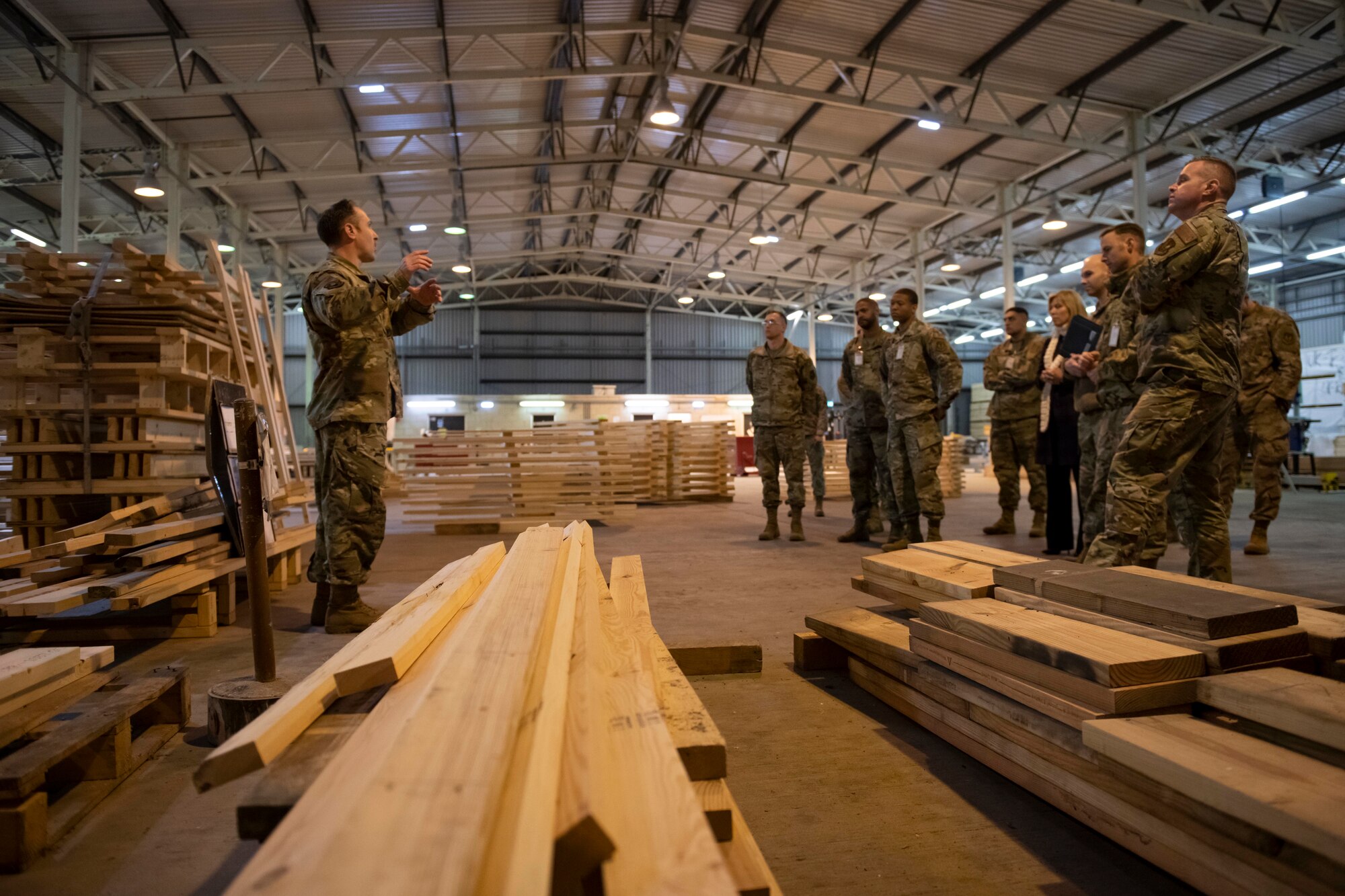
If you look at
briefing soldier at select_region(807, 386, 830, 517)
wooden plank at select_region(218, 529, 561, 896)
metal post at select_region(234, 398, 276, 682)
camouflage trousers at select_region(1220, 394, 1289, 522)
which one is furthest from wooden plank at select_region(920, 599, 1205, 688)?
briefing soldier at select_region(807, 386, 830, 517)

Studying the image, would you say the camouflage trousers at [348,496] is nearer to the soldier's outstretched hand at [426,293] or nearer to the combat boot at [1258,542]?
the soldier's outstretched hand at [426,293]

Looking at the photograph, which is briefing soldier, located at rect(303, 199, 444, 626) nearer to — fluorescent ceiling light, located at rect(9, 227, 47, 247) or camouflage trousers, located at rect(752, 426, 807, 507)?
camouflage trousers, located at rect(752, 426, 807, 507)

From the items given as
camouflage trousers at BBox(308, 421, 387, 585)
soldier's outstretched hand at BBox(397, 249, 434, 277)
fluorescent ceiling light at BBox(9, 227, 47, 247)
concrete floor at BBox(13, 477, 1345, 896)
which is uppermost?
fluorescent ceiling light at BBox(9, 227, 47, 247)

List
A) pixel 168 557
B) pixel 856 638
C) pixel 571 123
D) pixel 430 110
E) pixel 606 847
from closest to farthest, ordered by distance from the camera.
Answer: pixel 606 847 → pixel 856 638 → pixel 168 557 → pixel 430 110 → pixel 571 123

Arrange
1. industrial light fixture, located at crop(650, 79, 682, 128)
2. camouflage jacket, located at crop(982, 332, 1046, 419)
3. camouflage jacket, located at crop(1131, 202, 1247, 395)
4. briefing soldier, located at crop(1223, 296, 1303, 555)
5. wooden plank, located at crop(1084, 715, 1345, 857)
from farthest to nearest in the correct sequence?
industrial light fixture, located at crop(650, 79, 682, 128) < camouflage jacket, located at crop(982, 332, 1046, 419) < briefing soldier, located at crop(1223, 296, 1303, 555) < camouflage jacket, located at crop(1131, 202, 1247, 395) < wooden plank, located at crop(1084, 715, 1345, 857)

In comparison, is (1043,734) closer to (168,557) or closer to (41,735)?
(41,735)

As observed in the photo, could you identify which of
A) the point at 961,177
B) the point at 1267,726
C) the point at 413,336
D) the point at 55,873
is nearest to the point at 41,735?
the point at 55,873

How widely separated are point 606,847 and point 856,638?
2.09m

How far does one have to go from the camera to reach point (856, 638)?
2977 mm

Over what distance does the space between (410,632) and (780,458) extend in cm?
592

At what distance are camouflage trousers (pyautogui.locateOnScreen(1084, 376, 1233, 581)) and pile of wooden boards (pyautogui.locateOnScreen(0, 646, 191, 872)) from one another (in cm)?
353

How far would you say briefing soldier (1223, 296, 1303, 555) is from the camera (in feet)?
19.8

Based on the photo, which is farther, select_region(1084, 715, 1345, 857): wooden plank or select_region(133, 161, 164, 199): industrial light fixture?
select_region(133, 161, 164, 199): industrial light fixture

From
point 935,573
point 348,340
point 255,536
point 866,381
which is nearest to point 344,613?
point 255,536
